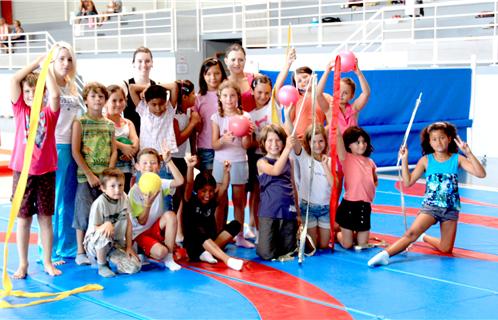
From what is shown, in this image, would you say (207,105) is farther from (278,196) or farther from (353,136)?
(353,136)

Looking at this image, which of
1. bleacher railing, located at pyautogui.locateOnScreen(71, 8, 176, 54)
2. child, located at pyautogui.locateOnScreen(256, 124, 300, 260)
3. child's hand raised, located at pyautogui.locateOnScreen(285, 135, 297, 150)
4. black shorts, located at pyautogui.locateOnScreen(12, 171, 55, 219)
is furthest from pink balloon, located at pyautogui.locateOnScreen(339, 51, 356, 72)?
bleacher railing, located at pyautogui.locateOnScreen(71, 8, 176, 54)

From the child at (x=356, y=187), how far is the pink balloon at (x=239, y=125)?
2.76ft

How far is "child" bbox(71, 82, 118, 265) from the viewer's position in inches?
219

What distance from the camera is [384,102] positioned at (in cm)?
1080

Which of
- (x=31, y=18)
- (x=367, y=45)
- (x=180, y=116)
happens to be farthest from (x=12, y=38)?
(x=180, y=116)

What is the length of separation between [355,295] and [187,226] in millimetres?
1618

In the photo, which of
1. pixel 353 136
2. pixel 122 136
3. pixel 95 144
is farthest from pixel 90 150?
pixel 353 136

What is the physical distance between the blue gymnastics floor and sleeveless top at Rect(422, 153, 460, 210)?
0.46m

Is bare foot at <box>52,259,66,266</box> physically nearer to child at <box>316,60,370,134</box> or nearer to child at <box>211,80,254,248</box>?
child at <box>211,80,254,248</box>

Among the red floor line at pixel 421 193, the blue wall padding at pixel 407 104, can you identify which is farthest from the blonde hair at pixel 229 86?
the blue wall padding at pixel 407 104

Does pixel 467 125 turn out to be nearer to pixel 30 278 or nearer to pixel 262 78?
pixel 262 78

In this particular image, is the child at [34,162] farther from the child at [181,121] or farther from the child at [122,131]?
the child at [181,121]

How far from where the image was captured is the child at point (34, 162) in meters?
5.14

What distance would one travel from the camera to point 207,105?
248 inches
